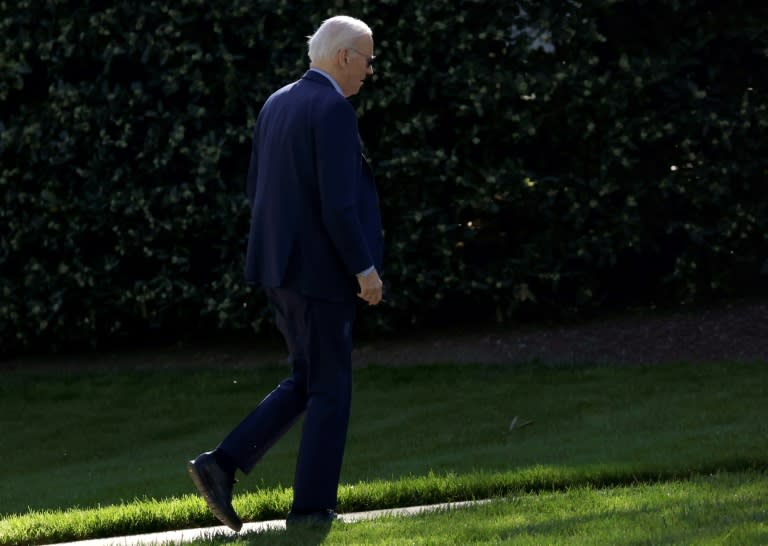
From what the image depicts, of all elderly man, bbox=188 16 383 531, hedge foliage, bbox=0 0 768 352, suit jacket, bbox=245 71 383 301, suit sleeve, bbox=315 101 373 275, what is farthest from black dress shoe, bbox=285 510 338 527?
hedge foliage, bbox=0 0 768 352

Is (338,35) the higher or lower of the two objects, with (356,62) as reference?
higher

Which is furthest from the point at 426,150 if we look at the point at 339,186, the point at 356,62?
the point at 339,186

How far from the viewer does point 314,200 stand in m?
5.64

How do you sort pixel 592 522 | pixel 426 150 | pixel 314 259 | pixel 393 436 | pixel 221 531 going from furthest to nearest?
1. pixel 426 150
2. pixel 393 436
3. pixel 221 531
4. pixel 314 259
5. pixel 592 522

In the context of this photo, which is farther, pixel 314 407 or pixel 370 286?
pixel 314 407

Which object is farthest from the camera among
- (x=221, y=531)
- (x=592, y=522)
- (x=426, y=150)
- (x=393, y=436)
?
(x=426, y=150)

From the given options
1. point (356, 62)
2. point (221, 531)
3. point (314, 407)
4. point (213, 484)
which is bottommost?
point (221, 531)

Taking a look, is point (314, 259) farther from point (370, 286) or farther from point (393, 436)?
point (393, 436)

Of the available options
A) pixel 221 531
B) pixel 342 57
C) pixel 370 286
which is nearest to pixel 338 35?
pixel 342 57

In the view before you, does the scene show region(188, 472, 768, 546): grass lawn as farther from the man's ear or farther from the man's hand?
the man's ear

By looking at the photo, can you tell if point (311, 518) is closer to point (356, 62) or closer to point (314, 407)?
point (314, 407)

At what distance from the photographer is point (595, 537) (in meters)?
5.15

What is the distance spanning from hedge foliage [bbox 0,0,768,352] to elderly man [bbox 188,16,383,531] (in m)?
4.85

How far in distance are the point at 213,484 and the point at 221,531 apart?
1.51ft
